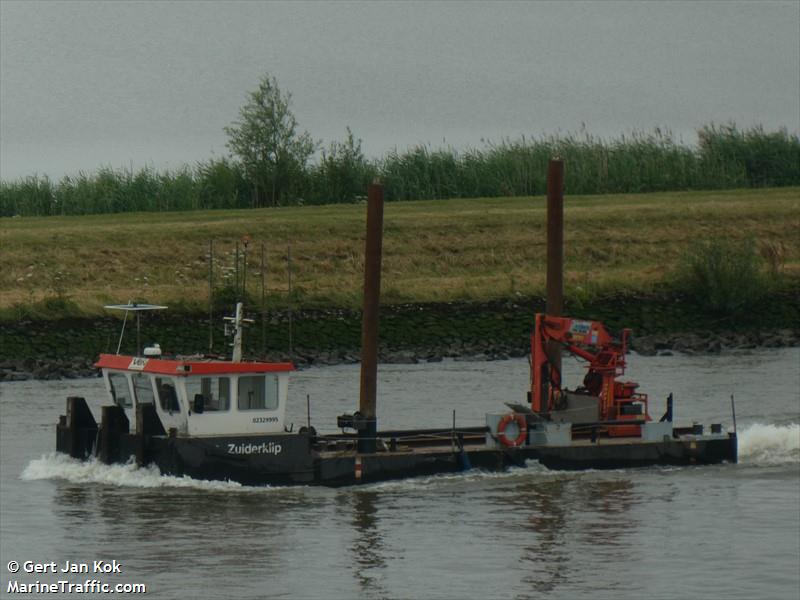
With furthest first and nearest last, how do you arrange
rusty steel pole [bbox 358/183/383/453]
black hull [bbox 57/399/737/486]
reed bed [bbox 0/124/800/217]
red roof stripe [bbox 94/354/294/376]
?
reed bed [bbox 0/124/800/217], rusty steel pole [bbox 358/183/383/453], black hull [bbox 57/399/737/486], red roof stripe [bbox 94/354/294/376]

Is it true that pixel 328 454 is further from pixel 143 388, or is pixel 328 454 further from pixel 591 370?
pixel 591 370

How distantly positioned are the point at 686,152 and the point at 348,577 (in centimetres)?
6300

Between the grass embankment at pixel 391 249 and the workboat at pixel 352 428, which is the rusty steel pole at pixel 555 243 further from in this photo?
the grass embankment at pixel 391 249

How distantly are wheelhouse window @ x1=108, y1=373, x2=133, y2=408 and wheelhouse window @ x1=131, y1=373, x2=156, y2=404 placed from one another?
9.3 inches

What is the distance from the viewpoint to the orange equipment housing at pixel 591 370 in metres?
38.3

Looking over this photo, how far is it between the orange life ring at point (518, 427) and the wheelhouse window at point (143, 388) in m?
6.91

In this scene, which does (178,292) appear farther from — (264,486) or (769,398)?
(264,486)

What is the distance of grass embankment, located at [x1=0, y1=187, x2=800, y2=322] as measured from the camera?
215ft

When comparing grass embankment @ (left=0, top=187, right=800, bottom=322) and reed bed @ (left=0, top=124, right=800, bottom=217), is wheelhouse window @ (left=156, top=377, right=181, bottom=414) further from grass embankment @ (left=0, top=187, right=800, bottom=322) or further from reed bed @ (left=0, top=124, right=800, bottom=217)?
reed bed @ (left=0, top=124, right=800, bottom=217)

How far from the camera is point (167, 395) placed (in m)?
35.7

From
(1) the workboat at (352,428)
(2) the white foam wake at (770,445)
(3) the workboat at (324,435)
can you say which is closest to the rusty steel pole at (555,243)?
(1) the workboat at (352,428)

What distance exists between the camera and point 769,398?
164 ft

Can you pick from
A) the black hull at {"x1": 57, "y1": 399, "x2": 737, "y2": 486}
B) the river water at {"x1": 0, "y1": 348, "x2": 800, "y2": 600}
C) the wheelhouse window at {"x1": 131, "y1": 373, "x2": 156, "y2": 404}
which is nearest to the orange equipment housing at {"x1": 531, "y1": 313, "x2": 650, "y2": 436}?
the black hull at {"x1": 57, "y1": 399, "x2": 737, "y2": 486}

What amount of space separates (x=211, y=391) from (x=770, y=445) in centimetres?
1334
